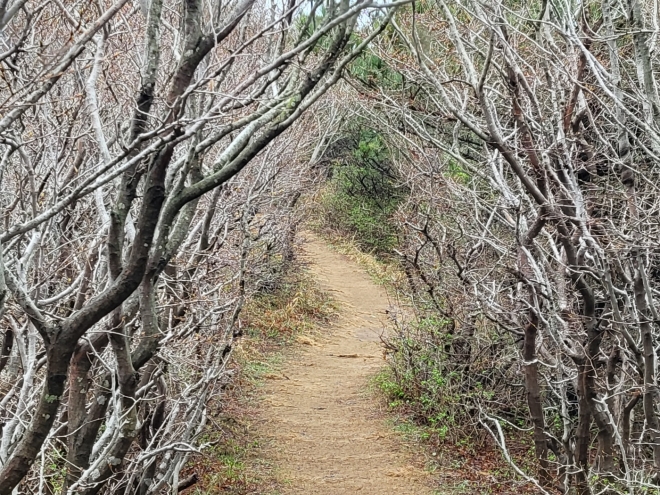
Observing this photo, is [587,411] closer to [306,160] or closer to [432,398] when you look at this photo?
[432,398]

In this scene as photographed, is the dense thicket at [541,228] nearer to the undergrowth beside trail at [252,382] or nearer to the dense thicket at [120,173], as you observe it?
the dense thicket at [120,173]

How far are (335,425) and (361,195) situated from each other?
1146cm

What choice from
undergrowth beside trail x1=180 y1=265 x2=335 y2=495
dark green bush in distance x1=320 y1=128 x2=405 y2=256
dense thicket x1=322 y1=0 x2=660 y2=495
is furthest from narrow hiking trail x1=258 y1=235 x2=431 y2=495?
dark green bush in distance x1=320 y1=128 x2=405 y2=256

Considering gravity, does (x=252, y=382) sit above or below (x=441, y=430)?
above

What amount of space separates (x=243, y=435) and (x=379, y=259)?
1099 cm

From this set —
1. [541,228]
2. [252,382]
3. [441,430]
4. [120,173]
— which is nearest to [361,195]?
[252,382]

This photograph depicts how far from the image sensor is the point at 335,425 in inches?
305

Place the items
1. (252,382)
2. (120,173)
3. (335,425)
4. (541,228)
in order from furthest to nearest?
(252,382) < (335,425) < (541,228) < (120,173)

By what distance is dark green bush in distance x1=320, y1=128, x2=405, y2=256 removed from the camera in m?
16.9

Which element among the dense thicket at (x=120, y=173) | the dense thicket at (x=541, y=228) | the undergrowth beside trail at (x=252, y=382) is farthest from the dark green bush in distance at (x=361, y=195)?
the dense thicket at (x=120, y=173)

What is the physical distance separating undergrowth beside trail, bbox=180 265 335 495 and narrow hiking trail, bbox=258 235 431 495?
20cm

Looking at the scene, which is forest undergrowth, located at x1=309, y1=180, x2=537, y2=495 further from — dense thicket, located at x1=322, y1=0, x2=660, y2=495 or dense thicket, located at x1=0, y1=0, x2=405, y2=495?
dense thicket, located at x1=0, y1=0, x2=405, y2=495

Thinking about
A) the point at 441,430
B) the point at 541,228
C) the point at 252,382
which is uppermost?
the point at 541,228

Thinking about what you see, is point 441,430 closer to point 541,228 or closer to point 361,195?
point 541,228
